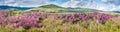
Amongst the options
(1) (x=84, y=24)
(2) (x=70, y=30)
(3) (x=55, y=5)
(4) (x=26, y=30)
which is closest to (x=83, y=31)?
(2) (x=70, y=30)

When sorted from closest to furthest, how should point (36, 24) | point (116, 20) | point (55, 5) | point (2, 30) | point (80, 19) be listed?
point (2, 30) < point (36, 24) < point (116, 20) < point (80, 19) < point (55, 5)

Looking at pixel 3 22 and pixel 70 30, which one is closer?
pixel 70 30

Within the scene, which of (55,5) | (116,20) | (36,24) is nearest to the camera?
(36,24)

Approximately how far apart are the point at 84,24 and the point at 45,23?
1761 mm

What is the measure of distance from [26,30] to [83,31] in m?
2.26

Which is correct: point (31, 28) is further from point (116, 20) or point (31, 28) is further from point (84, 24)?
point (116, 20)

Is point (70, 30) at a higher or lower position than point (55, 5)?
higher

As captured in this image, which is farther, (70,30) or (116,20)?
(116,20)

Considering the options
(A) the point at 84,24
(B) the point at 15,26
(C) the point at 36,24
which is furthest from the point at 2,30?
(A) the point at 84,24

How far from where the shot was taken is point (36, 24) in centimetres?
1254

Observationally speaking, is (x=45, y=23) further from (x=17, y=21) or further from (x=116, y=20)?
(x=116, y=20)

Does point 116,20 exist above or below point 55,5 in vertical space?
above

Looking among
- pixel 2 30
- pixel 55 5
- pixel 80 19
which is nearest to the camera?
pixel 2 30

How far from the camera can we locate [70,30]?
11625mm
